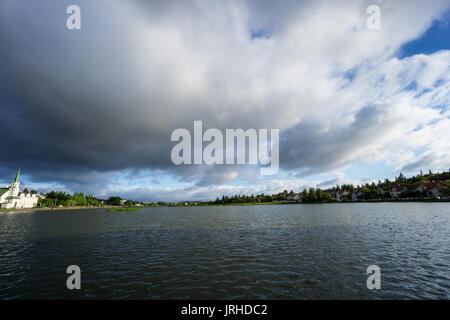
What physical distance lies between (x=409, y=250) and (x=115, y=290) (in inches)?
1512
